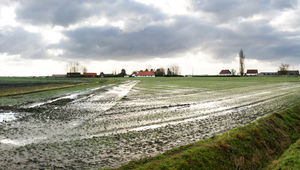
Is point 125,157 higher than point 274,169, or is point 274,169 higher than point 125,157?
point 125,157

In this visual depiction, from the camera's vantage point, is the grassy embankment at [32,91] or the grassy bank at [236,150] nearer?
the grassy bank at [236,150]

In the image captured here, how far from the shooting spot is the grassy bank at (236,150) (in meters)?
7.72

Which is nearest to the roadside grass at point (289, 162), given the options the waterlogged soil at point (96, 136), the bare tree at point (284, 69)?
the waterlogged soil at point (96, 136)

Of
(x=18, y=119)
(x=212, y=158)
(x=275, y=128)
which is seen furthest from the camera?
(x=18, y=119)

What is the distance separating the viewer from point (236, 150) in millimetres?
9695

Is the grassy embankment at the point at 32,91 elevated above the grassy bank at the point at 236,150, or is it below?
above

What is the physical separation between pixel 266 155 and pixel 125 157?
6674 millimetres

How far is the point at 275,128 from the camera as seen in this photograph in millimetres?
12867

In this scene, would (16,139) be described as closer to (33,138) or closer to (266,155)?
(33,138)

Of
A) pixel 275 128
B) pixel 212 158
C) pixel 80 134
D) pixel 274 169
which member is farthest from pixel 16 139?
pixel 275 128

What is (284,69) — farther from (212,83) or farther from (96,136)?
(96,136)

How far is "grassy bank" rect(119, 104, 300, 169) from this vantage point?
A: 772 cm

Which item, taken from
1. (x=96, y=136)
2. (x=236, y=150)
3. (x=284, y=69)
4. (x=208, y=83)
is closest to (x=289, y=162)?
(x=236, y=150)

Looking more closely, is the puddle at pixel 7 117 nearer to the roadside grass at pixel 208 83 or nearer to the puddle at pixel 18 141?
the puddle at pixel 18 141
